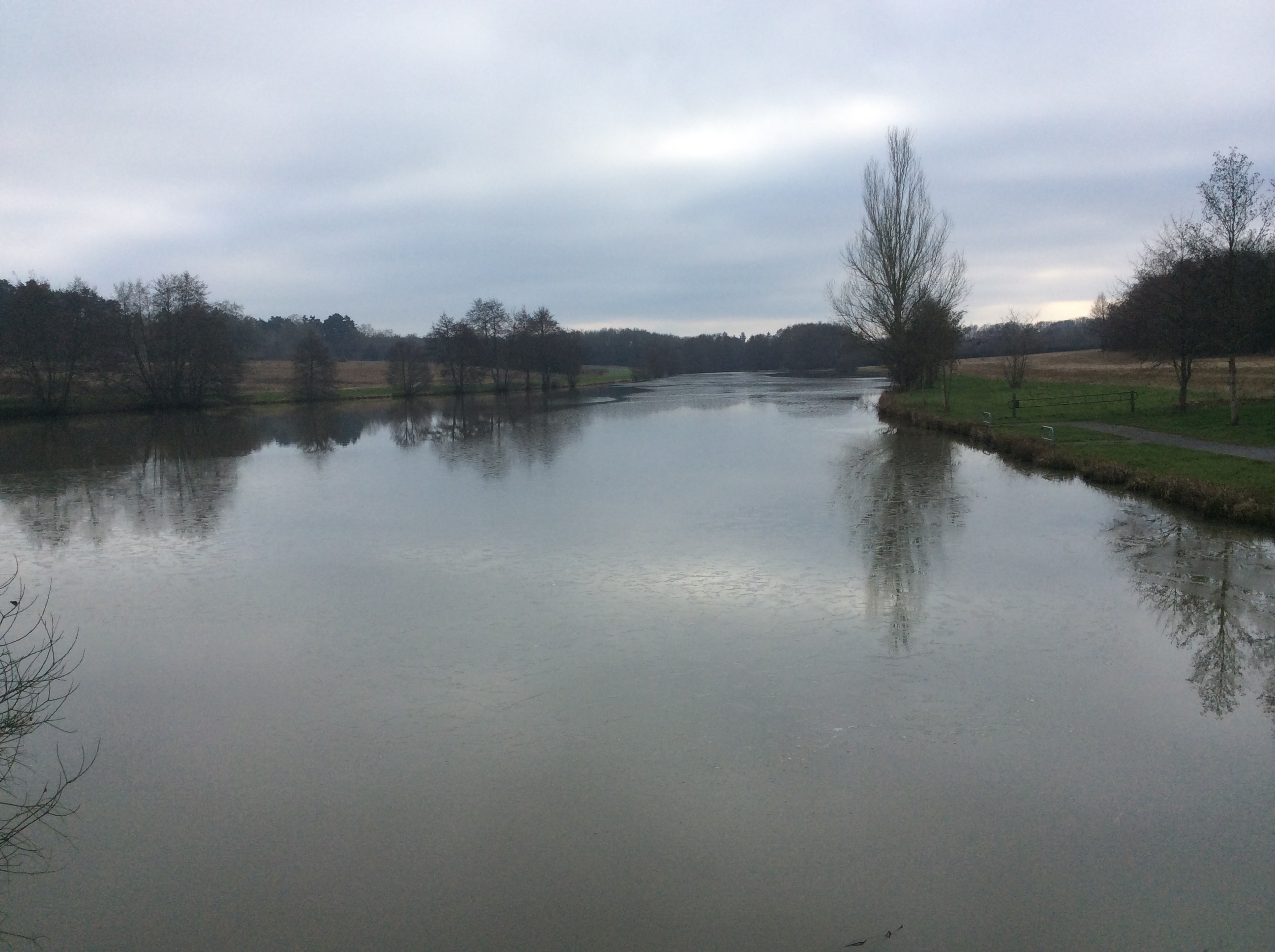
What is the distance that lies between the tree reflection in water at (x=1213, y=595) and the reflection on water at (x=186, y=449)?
10.2m

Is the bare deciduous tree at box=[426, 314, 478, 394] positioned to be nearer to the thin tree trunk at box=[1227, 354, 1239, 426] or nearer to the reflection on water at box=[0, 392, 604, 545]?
the reflection on water at box=[0, 392, 604, 545]

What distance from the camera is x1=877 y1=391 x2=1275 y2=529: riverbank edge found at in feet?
30.8

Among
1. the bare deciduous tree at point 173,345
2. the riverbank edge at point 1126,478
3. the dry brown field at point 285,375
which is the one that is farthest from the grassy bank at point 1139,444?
the dry brown field at point 285,375

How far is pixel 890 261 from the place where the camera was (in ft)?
107

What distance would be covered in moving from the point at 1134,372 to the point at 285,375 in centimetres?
4474

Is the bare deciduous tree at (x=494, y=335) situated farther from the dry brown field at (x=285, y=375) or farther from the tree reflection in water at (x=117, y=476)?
the tree reflection in water at (x=117, y=476)

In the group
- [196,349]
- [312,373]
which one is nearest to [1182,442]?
[196,349]

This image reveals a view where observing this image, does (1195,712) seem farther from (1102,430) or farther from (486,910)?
(1102,430)

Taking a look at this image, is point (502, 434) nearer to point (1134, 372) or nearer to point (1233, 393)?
point (1233, 393)

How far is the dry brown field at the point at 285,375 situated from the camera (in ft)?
155

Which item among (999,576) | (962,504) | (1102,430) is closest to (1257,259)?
(1102,430)

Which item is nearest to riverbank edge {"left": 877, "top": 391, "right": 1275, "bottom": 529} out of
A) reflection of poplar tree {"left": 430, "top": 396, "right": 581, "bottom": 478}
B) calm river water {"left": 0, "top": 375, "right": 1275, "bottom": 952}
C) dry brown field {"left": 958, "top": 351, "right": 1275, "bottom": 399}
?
calm river water {"left": 0, "top": 375, "right": 1275, "bottom": 952}

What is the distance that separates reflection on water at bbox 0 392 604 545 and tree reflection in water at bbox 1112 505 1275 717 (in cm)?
1020

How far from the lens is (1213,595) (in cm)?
701
